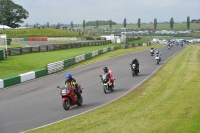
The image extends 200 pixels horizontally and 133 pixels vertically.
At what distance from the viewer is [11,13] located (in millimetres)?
126812

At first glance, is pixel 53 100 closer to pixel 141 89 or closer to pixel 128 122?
pixel 141 89

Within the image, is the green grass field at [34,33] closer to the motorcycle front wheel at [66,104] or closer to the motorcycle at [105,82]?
the motorcycle at [105,82]

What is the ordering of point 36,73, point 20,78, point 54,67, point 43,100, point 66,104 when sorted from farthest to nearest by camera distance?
point 54,67
point 36,73
point 20,78
point 43,100
point 66,104

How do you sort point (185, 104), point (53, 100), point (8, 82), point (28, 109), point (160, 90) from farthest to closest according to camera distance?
point (8, 82) < point (160, 90) < point (53, 100) < point (28, 109) < point (185, 104)

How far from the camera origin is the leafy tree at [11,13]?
124938mm

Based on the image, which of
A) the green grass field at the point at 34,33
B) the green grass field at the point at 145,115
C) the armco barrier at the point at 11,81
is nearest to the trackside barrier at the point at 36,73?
the armco barrier at the point at 11,81

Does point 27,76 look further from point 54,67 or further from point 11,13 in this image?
point 11,13

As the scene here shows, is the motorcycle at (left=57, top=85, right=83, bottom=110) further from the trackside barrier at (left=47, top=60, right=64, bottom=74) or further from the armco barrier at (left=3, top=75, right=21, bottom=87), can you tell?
the trackside barrier at (left=47, top=60, right=64, bottom=74)

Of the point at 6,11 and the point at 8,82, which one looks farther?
the point at 6,11

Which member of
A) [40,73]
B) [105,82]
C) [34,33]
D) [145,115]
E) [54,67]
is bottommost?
[40,73]

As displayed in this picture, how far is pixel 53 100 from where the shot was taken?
1959 centimetres

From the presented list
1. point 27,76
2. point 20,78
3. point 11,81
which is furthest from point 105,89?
point 27,76

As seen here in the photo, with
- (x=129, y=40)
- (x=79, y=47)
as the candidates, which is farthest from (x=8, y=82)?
(x=129, y=40)

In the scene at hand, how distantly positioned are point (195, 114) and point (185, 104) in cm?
252
